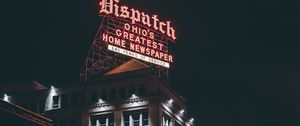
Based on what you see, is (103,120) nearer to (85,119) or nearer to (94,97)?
(85,119)

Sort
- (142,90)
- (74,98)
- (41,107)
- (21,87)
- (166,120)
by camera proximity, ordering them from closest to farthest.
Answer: (142,90), (166,120), (74,98), (41,107), (21,87)

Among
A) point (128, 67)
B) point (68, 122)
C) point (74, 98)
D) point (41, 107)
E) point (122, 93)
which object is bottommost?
point (68, 122)

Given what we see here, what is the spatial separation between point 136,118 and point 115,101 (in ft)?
13.7

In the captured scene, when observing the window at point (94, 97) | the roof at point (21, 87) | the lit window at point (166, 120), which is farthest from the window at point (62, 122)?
the lit window at point (166, 120)

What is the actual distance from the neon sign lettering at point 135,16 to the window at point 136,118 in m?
16.3

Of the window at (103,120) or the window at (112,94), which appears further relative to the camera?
the window at (112,94)

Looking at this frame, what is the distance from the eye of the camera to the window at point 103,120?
71.3 m

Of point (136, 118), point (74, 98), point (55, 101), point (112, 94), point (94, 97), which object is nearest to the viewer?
point (136, 118)

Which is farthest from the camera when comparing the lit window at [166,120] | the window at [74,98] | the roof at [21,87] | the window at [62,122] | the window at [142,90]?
the roof at [21,87]

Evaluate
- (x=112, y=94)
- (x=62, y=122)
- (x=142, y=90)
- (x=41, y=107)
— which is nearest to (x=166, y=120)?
(x=142, y=90)

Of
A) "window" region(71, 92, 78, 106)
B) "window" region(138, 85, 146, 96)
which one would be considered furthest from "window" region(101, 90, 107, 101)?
"window" region(138, 85, 146, 96)

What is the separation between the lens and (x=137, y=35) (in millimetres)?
78688

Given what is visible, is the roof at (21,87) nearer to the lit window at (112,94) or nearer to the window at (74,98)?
the window at (74,98)

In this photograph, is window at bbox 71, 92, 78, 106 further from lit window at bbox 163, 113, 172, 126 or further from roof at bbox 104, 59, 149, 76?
lit window at bbox 163, 113, 172, 126
